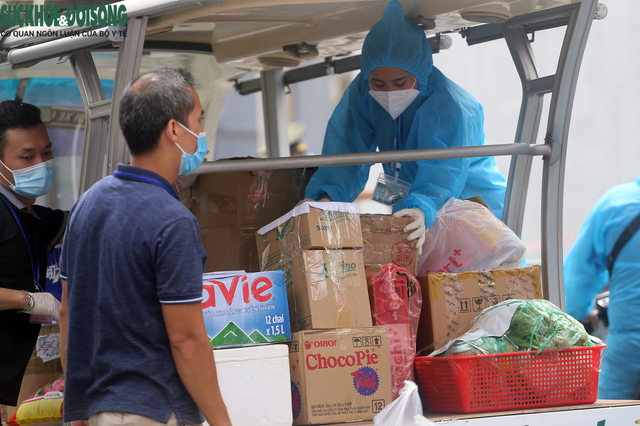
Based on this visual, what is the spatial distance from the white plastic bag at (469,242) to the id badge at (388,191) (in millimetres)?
246

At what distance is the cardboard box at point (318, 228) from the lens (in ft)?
8.07

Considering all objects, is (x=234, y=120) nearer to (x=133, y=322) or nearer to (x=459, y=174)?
(x=459, y=174)

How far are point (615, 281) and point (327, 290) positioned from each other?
265 centimetres

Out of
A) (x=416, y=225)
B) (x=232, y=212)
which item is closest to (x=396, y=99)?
(x=416, y=225)

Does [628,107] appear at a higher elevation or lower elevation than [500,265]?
higher

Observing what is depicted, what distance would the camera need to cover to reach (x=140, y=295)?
149 cm

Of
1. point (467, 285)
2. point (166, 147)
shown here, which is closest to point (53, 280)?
point (166, 147)

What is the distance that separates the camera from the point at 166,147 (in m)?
1.60

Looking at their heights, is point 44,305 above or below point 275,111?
below

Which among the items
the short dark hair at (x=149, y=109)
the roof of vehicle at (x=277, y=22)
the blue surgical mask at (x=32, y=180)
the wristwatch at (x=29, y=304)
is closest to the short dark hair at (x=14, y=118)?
the blue surgical mask at (x=32, y=180)

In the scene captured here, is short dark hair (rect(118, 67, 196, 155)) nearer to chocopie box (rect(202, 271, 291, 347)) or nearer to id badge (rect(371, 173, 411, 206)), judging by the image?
chocopie box (rect(202, 271, 291, 347))

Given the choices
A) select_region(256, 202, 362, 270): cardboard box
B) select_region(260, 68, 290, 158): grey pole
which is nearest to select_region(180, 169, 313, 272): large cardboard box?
select_region(256, 202, 362, 270): cardboard box

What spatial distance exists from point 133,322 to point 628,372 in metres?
3.76

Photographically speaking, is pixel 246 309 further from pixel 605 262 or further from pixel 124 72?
pixel 605 262
